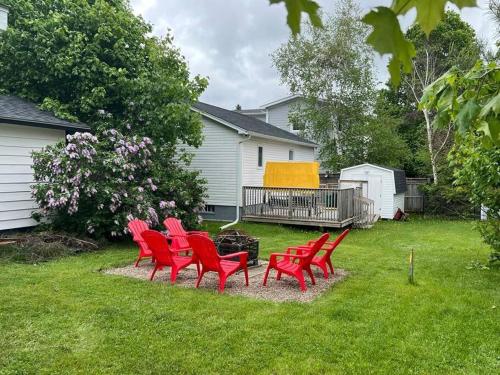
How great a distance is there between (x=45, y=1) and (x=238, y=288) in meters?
10.5

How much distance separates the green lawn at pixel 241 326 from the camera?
3939mm

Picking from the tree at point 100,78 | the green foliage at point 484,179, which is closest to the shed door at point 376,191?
the tree at point 100,78

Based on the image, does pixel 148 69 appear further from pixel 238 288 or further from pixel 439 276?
pixel 439 276

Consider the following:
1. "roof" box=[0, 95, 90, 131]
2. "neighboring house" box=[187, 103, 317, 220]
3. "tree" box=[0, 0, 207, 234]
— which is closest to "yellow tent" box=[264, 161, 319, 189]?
"neighboring house" box=[187, 103, 317, 220]

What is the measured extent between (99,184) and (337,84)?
658 inches

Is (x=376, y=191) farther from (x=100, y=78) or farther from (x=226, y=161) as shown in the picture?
(x=100, y=78)

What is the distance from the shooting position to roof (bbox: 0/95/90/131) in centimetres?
931

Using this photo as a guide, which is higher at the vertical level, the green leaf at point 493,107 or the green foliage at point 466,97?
the green foliage at point 466,97

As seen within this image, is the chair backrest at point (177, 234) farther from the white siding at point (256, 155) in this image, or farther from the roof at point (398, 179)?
the roof at point (398, 179)

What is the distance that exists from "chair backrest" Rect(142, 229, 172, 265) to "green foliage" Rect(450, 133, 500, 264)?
512 centimetres

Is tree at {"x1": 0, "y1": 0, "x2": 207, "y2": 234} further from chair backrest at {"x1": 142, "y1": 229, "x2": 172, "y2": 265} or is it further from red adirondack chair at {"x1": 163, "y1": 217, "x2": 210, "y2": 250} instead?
chair backrest at {"x1": 142, "y1": 229, "x2": 172, "y2": 265}

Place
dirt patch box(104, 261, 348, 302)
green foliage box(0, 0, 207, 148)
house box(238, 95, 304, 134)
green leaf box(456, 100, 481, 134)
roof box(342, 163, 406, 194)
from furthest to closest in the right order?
house box(238, 95, 304, 134), roof box(342, 163, 406, 194), green foliage box(0, 0, 207, 148), dirt patch box(104, 261, 348, 302), green leaf box(456, 100, 481, 134)

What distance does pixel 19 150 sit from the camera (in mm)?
9812

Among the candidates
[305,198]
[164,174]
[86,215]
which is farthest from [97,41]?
[305,198]
